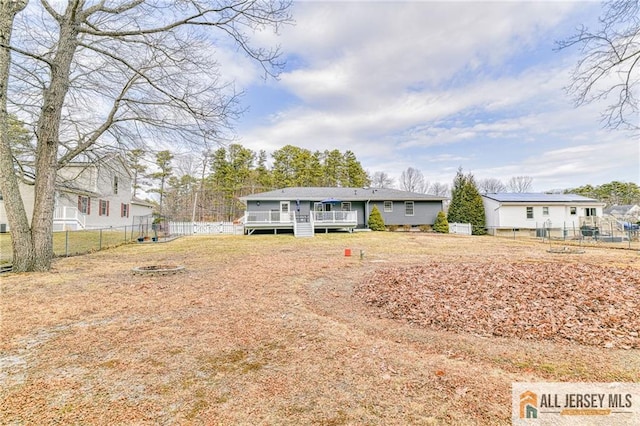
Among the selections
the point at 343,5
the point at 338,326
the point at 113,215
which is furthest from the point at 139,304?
the point at 113,215

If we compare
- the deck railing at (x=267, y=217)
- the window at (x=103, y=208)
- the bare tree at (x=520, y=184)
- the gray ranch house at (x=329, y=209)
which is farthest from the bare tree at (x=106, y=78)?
the bare tree at (x=520, y=184)

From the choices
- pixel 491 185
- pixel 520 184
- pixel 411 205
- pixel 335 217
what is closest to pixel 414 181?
pixel 491 185

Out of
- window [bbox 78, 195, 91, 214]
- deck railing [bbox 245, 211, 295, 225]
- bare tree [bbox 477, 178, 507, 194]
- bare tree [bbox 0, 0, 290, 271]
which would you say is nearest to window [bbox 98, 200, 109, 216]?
window [bbox 78, 195, 91, 214]

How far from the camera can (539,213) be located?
2638cm

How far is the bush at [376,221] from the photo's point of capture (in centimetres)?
2450

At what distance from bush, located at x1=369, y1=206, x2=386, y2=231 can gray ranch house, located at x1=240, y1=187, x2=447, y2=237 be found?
90 cm

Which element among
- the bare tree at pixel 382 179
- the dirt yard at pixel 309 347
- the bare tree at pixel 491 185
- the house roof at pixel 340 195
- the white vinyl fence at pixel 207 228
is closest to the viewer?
the dirt yard at pixel 309 347

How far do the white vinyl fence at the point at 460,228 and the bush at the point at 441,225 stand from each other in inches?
31.5

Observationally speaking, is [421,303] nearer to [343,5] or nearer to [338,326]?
[338,326]

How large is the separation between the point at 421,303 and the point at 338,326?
67.1 inches

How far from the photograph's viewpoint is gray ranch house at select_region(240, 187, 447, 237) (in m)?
22.3

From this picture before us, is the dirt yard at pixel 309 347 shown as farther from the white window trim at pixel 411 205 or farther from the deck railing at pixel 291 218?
the white window trim at pixel 411 205

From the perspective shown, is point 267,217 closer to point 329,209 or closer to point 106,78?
Answer: point 329,209

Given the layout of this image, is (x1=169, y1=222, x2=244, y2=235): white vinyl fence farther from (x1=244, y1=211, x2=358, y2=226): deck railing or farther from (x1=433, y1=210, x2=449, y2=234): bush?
(x1=433, y1=210, x2=449, y2=234): bush
